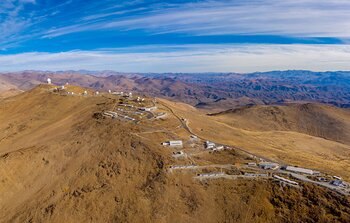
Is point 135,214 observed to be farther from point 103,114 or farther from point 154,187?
point 103,114

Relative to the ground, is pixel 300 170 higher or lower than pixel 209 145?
lower

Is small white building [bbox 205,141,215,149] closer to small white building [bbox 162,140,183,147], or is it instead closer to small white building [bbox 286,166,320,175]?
small white building [bbox 162,140,183,147]

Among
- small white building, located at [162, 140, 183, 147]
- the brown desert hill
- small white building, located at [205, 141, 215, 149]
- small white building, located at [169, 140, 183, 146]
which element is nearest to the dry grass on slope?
small white building, located at [205, 141, 215, 149]

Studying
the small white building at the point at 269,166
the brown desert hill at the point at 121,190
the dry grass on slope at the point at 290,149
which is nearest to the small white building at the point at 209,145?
the brown desert hill at the point at 121,190

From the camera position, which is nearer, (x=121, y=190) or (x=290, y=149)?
(x=121, y=190)

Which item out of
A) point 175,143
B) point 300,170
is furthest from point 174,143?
point 300,170

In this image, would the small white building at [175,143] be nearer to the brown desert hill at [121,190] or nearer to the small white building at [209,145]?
the brown desert hill at [121,190]

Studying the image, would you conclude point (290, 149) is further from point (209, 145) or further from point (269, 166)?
point (269, 166)

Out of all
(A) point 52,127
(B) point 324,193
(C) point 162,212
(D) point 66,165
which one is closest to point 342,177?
(B) point 324,193
